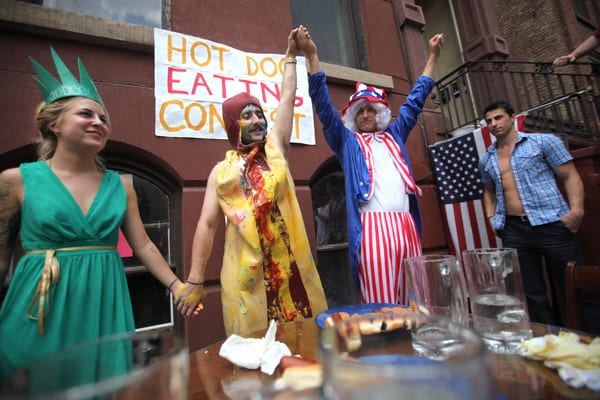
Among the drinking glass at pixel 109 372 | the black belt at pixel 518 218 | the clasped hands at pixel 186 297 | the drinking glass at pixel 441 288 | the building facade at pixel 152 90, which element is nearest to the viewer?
the drinking glass at pixel 109 372

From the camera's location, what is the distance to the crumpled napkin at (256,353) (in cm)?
73

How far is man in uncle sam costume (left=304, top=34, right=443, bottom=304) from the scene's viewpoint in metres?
1.89

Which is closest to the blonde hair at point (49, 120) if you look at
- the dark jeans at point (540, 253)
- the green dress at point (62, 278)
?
the green dress at point (62, 278)

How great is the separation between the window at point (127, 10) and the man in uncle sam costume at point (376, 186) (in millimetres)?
1703

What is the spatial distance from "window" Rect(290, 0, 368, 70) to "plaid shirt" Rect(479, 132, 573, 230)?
204 centimetres

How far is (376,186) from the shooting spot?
2.05 metres

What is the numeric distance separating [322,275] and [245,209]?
5.89 ft

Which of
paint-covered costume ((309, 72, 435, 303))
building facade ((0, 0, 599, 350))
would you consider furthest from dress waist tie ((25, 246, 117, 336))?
paint-covered costume ((309, 72, 435, 303))

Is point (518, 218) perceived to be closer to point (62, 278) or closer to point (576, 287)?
point (576, 287)

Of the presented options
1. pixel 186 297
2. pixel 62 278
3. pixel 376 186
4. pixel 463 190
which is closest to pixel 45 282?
pixel 62 278

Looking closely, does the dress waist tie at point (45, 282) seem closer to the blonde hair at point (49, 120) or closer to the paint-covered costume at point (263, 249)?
the blonde hair at point (49, 120)

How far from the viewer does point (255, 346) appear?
0.78m

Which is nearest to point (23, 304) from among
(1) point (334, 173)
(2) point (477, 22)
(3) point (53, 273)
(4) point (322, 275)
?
(3) point (53, 273)

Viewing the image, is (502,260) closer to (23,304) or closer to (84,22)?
(23,304)
